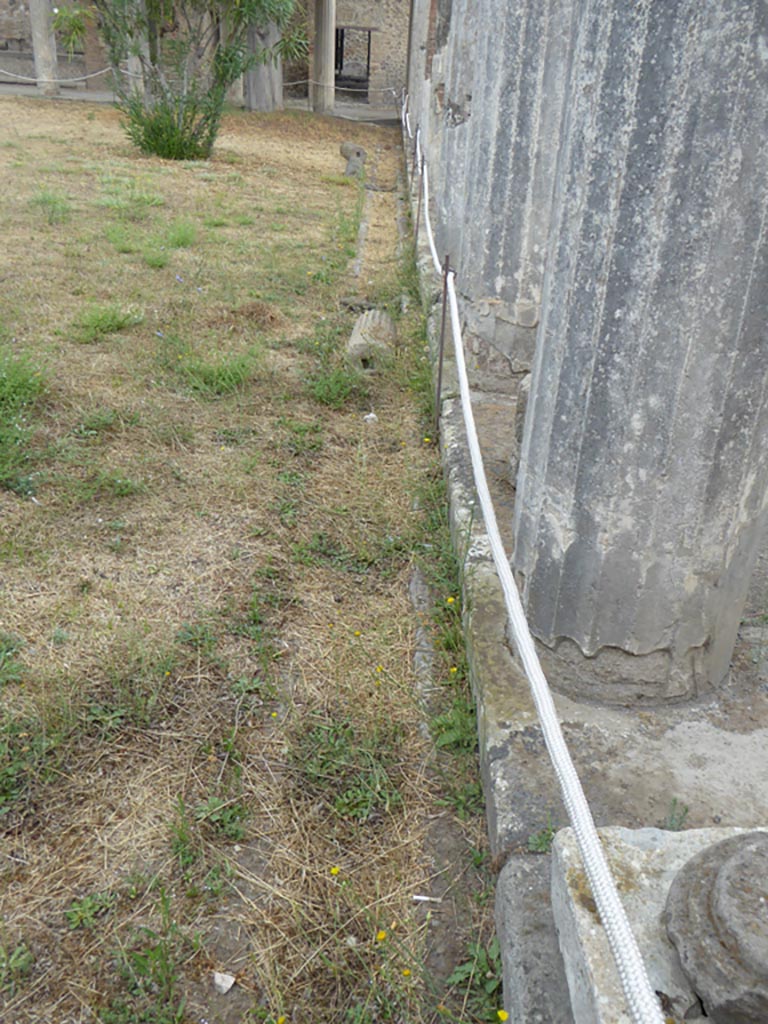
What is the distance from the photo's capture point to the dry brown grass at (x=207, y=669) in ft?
6.61

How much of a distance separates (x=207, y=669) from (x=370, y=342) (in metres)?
3.11

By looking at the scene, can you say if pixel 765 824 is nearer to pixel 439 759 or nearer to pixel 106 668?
pixel 439 759

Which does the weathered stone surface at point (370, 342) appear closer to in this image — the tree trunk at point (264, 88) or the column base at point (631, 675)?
the column base at point (631, 675)

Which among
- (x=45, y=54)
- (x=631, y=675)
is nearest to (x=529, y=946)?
(x=631, y=675)

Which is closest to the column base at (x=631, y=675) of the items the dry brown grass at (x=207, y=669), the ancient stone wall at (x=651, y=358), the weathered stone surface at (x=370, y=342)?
the ancient stone wall at (x=651, y=358)

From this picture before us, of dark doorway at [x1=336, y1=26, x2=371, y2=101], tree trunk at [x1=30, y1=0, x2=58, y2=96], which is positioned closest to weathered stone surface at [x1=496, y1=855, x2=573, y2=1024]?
tree trunk at [x1=30, y1=0, x2=58, y2=96]

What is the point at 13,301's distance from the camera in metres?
6.10

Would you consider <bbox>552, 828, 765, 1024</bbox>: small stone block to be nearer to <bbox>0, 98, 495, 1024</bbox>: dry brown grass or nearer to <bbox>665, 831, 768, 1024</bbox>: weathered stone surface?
<bbox>665, 831, 768, 1024</bbox>: weathered stone surface

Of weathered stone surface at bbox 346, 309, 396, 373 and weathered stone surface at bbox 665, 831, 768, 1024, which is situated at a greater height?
weathered stone surface at bbox 665, 831, 768, 1024

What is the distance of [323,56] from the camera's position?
771 inches

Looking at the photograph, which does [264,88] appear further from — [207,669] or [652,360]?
[652,360]

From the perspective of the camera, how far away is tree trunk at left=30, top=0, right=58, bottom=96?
60.6 ft

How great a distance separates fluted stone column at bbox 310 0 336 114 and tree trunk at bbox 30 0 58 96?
5314 mm

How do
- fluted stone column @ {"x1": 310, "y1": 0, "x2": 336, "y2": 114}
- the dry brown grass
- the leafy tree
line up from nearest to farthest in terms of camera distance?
the dry brown grass → the leafy tree → fluted stone column @ {"x1": 310, "y1": 0, "x2": 336, "y2": 114}
